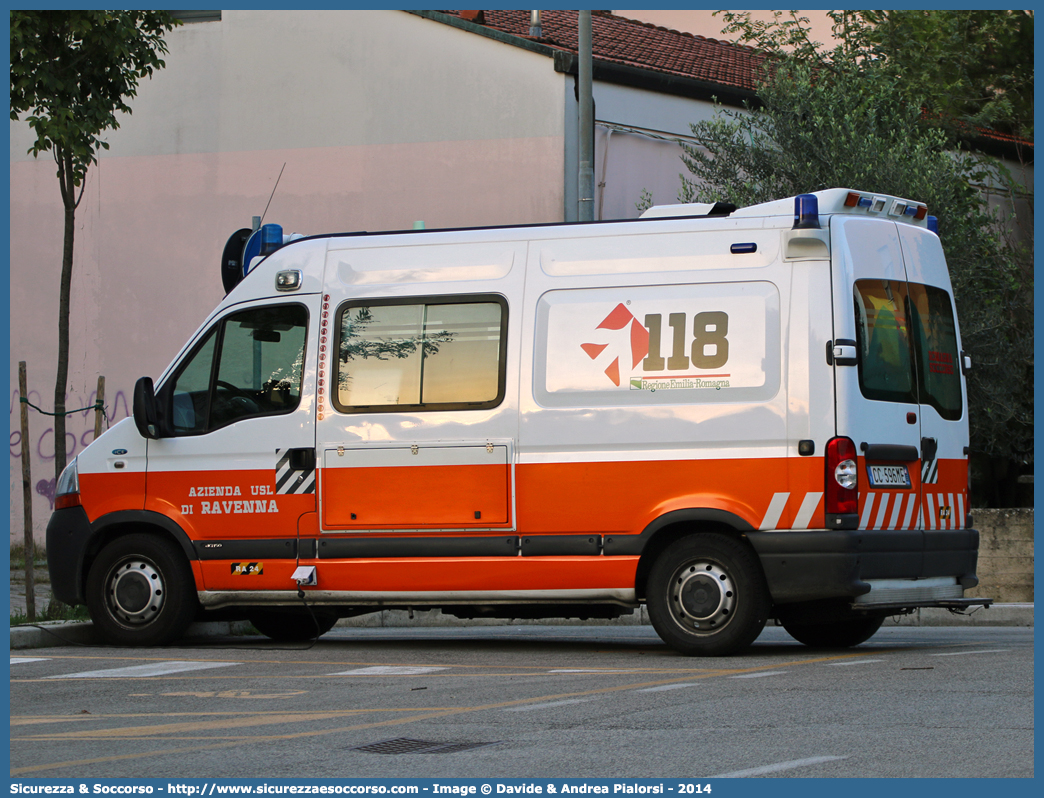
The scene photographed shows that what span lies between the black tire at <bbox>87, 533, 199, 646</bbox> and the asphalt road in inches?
7.6

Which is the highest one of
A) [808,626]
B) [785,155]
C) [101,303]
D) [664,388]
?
[785,155]

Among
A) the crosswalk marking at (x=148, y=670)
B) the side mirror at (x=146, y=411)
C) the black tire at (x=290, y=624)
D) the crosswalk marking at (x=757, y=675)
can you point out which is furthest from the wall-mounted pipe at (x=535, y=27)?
the crosswalk marking at (x=757, y=675)

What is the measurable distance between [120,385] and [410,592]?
44.7 ft

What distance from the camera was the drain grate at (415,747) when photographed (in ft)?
18.6

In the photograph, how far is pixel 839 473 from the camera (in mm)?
8648

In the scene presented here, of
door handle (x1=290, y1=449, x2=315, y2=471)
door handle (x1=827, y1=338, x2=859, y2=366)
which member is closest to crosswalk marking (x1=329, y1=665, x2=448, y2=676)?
door handle (x1=290, y1=449, x2=315, y2=471)

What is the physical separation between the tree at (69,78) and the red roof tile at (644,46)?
357 inches

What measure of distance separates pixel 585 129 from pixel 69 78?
5.48 meters

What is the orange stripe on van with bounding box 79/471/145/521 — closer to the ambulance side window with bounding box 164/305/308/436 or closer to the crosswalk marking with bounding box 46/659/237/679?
the ambulance side window with bounding box 164/305/308/436

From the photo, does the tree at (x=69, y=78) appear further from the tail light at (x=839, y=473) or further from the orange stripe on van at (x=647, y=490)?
the tail light at (x=839, y=473)

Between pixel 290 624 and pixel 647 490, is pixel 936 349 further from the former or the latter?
pixel 290 624

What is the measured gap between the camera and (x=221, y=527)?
32.7 feet

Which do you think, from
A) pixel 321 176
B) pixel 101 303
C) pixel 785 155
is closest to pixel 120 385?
pixel 101 303

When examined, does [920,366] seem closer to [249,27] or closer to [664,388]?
[664,388]
